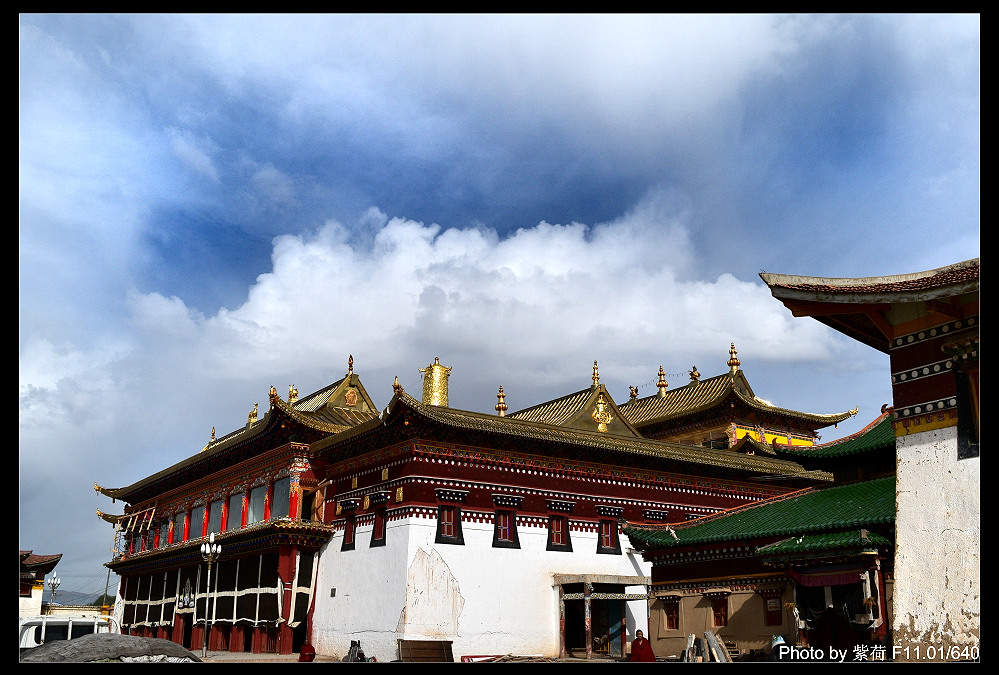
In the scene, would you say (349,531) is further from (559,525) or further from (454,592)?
(559,525)

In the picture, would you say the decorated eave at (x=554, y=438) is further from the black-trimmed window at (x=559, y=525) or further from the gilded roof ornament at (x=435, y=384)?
Answer: the gilded roof ornament at (x=435, y=384)

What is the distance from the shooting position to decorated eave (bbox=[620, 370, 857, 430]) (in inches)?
1802

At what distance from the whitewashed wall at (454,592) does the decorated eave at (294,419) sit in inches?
203

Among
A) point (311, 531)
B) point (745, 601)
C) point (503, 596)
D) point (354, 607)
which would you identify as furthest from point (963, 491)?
point (311, 531)

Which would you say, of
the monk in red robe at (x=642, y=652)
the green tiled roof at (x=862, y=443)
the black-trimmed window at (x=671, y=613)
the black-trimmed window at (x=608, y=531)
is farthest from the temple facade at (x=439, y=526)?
the monk in red robe at (x=642, y=652)

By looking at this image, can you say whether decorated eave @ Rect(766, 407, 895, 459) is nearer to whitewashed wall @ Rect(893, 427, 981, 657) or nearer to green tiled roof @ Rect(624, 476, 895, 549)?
green tiled roof @ Rect(624, 476, 895, 549)

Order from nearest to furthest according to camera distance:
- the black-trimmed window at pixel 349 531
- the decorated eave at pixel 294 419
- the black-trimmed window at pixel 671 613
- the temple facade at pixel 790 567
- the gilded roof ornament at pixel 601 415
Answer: the temple facade at pixel 790 567 → the black-trimmed window at pixel 671 613 → the black-trimmed window at pixel 349 531 → the decorated eave at pixel 294 419 → the gilded roof ornament at pixel 601 415

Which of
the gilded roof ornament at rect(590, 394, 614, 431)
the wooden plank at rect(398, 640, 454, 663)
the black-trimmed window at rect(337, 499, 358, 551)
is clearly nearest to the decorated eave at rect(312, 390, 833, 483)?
the black-trimmed window at rect(337, 499, 358, 551)

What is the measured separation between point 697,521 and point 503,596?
21.4 feet

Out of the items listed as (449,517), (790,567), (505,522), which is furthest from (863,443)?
(449,517)

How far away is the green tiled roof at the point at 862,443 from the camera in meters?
20.9

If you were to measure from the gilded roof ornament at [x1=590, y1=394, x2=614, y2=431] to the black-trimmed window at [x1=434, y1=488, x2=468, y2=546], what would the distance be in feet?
32.8

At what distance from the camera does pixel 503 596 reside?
26297 millimetres
